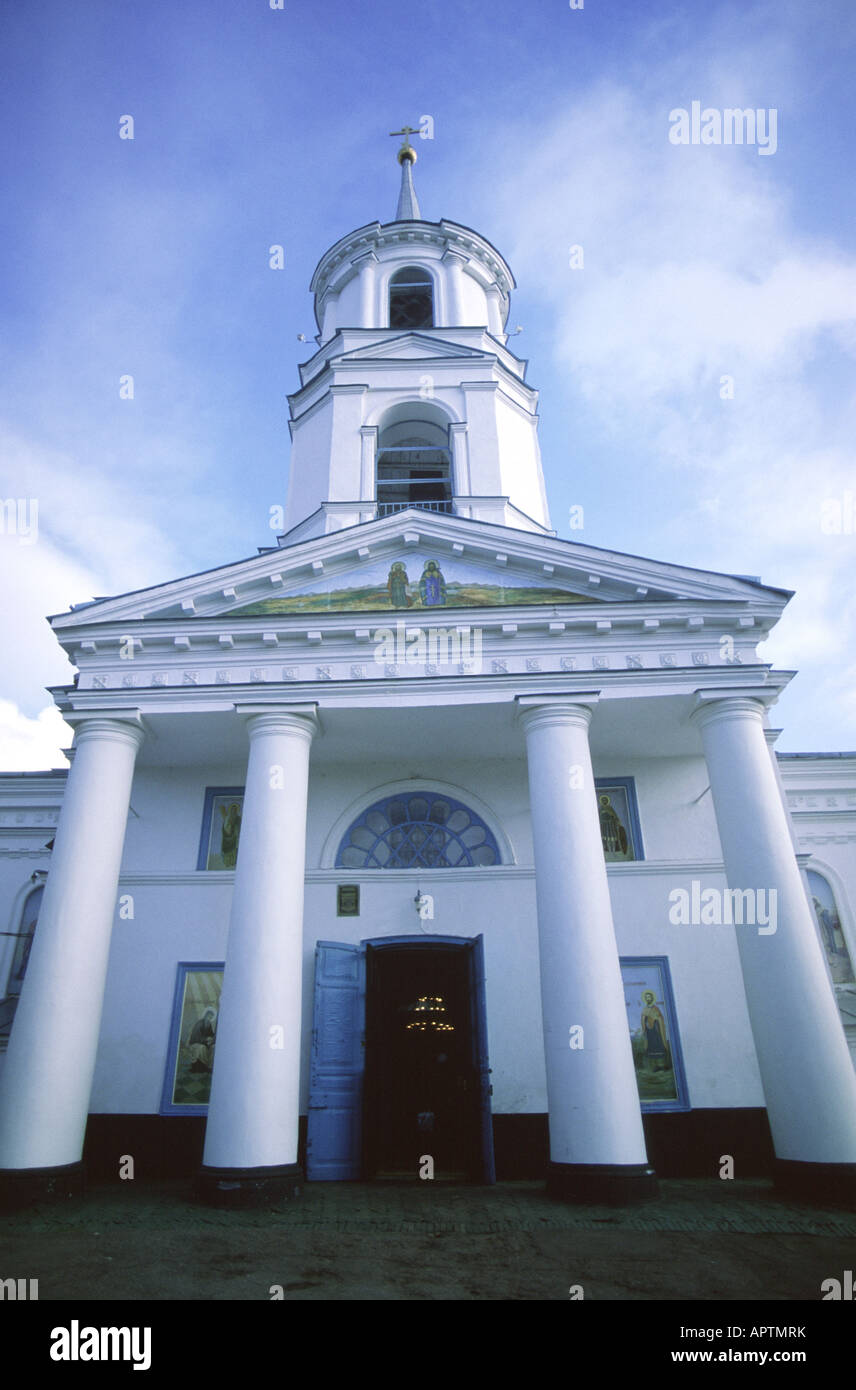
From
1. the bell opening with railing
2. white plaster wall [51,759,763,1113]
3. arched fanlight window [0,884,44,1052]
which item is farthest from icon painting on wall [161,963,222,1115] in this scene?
the bell opening with railing

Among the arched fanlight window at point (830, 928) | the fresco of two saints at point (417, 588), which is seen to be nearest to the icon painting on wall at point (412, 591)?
the fresco of two saints at point (417, 588)

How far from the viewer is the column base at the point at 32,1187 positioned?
7.23m

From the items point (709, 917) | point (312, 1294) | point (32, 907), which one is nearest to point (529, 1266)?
point (312, 1294)

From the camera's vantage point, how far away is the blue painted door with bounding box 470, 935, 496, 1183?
9055 millimetres

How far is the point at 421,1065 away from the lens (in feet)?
44.7

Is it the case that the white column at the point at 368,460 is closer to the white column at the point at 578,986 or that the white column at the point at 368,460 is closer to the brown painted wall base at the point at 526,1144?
the white column at the point at 578,986

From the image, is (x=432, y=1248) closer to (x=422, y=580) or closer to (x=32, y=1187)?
(x=32, y=1187)

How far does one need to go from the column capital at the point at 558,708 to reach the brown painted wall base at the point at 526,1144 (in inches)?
195

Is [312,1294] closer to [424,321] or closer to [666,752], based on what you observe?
[666,752]

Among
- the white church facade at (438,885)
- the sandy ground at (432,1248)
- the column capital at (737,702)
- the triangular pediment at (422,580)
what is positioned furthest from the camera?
the triangular pediment at (422,580)

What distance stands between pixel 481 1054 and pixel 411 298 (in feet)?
57.1

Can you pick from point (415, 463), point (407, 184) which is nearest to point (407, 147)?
point (407, 184)

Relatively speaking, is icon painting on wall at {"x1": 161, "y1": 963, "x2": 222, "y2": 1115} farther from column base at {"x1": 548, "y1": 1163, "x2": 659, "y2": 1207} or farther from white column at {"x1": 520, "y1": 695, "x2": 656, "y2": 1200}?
column base at {"x1": 548, "y1": 1163, "x2": 659, "y2": 1207}
